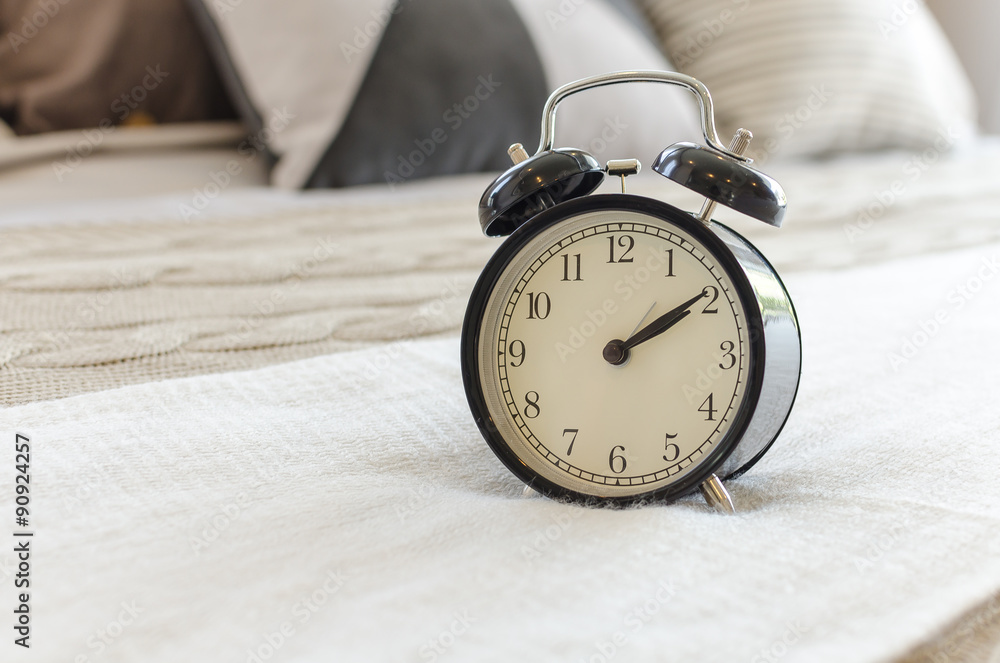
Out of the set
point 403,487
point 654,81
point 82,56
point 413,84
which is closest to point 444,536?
point 403,487

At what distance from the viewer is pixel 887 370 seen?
0.75 m

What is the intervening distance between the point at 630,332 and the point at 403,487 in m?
0.18

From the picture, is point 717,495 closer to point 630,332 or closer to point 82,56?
point 630,332

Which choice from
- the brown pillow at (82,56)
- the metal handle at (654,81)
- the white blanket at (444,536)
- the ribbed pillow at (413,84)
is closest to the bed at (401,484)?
the white blanket at (444,536)

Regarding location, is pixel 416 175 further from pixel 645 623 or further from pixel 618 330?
pixel 645 623

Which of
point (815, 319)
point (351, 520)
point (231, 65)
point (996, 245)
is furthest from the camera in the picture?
point (231, 65)

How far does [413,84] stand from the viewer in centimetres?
147

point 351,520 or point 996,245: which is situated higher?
point 351,520

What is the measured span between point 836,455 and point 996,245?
83 cm

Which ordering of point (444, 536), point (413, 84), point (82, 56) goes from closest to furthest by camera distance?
1. point (444, 536)
2. point (413, 84)
3. point (82, 56)

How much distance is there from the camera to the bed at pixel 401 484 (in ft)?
1.25

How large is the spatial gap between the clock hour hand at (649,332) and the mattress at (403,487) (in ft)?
0.34

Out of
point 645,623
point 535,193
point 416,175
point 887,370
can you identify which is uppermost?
point 535,193

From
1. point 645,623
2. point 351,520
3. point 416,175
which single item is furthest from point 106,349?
point 416,175
